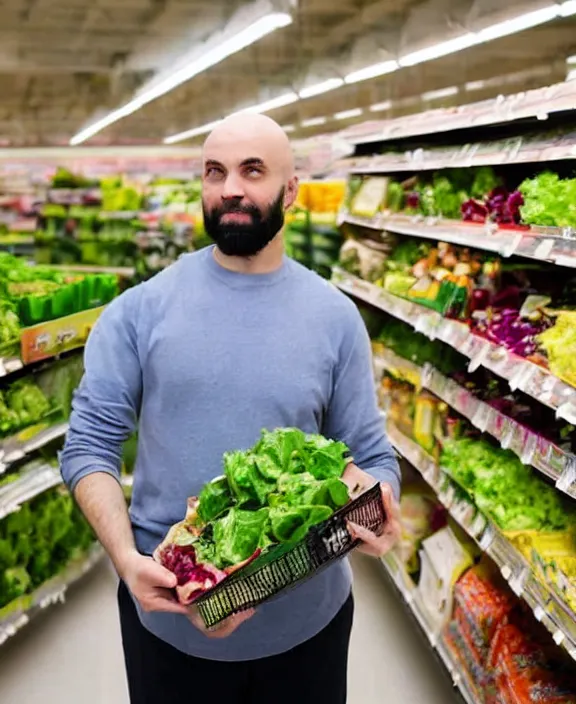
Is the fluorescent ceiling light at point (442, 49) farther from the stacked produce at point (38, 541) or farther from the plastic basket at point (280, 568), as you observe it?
the plastic basket at point (280, 568)

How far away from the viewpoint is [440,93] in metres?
11.5

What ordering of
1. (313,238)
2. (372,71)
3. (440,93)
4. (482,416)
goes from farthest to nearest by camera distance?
(440,93), (372,71), (313,238), (482,416)

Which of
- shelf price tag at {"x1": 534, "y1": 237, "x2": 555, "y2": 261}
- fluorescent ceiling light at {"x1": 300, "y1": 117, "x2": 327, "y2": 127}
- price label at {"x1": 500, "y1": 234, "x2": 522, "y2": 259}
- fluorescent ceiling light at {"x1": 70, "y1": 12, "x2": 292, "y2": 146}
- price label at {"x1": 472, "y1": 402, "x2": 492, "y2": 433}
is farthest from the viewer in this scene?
fluorescent ceiling light at {"x1": 300, "y1": 117, "x2": 327, "y2": 127}

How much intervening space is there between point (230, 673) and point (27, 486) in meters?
2.02

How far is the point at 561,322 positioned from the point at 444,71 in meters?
9.30

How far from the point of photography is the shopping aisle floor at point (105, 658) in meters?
3.45

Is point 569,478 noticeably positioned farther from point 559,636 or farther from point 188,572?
point 188,572

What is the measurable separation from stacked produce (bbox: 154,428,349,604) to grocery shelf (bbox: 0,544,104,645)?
7.29 feet

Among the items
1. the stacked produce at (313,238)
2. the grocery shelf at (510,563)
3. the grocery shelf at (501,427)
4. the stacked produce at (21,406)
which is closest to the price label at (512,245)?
the grocery shelf at (501,427)

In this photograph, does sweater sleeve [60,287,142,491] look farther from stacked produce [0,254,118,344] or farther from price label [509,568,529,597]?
stacked produce [0,254,118,344]

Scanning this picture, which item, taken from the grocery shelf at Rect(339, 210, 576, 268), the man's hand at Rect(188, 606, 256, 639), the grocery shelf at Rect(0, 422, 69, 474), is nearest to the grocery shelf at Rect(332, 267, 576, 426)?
the grocery shelf at Rect(339, 210, 576, 268)

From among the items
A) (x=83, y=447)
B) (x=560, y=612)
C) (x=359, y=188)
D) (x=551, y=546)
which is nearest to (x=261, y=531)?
(x=83, y=447)

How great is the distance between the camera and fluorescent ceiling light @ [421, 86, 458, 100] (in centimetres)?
1126

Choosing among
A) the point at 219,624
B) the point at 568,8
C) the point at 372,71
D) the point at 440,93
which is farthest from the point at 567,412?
the point at 440,93
